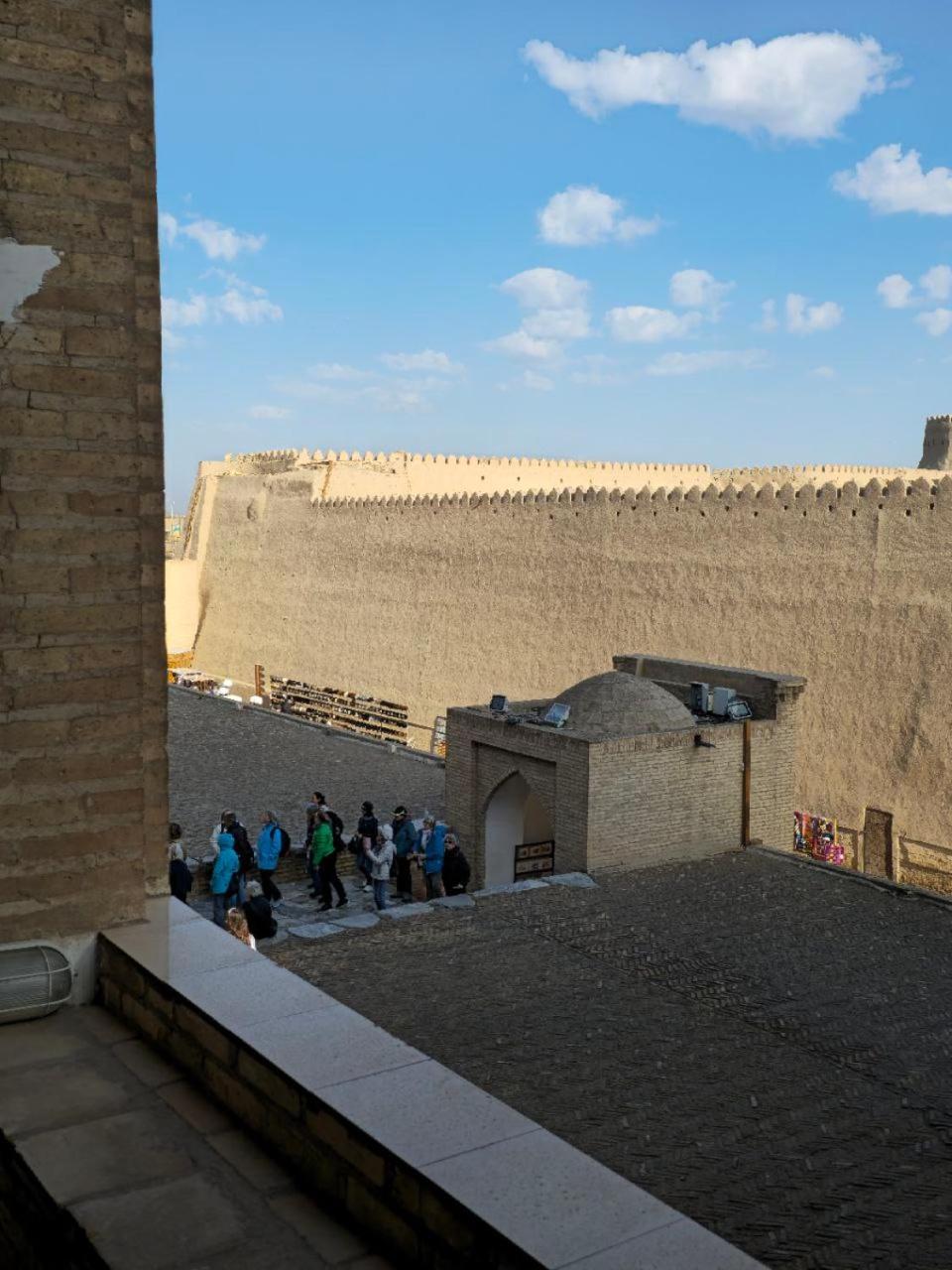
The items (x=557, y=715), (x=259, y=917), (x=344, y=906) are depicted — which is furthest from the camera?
(x=557, y=715)

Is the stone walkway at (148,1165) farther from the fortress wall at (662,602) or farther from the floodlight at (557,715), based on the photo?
the fortress wall at (662,602)

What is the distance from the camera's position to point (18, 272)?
3.15m

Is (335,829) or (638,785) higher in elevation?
(638,785)

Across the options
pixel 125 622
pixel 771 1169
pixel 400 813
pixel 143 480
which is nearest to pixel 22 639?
pixel 125 622

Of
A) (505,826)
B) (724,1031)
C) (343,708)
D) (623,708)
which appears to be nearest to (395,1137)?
(724,1031)

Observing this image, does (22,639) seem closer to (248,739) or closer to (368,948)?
(368,948)

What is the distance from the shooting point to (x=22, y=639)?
3180 millimetres

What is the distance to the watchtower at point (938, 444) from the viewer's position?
31.4 meters

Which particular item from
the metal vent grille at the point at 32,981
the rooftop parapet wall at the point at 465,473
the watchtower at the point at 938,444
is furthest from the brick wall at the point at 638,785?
the watchtower at the point at 938,444

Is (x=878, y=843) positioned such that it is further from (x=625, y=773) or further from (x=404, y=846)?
(x=404, y=846)

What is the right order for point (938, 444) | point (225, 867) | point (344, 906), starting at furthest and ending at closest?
point (938, 444) → point (344, 906) → point (225, 867)

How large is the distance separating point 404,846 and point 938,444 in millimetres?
26849

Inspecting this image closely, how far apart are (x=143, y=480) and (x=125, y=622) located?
0.79 meters

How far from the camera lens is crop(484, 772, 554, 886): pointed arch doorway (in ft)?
34.4
